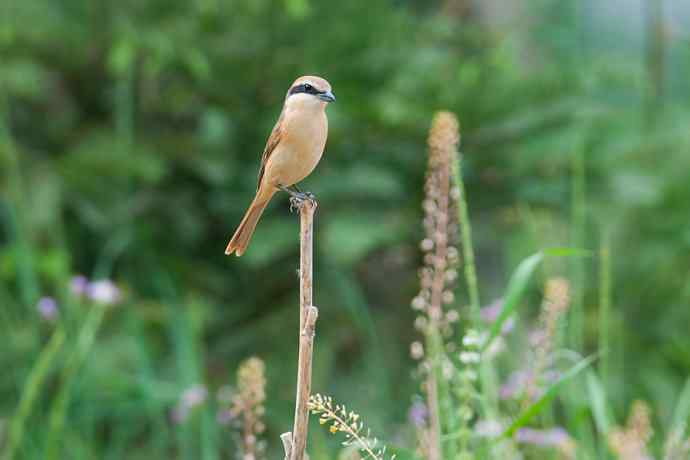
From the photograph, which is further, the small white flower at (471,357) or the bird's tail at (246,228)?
the bird's tail at (246,228)

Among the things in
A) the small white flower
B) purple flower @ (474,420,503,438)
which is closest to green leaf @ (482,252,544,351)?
the small white flower

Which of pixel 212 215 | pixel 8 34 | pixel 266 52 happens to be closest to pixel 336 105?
pixel 266 52

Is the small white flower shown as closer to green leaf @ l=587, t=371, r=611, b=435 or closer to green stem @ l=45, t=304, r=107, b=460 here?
green leaf @ l=587, t=371, r=611, b=435

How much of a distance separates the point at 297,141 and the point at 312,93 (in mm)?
108

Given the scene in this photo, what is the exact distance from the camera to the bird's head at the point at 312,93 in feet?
6.31

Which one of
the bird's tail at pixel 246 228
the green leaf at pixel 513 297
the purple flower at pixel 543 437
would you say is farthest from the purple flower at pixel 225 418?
the purple flower at pixel 543 437

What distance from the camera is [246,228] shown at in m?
2.02

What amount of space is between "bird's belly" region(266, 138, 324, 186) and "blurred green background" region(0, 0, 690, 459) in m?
1.70

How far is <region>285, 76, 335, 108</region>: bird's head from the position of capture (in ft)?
6.31

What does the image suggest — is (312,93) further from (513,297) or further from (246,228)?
(513,297)

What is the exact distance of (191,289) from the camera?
13.1 ft

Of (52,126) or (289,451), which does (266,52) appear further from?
(289,451)

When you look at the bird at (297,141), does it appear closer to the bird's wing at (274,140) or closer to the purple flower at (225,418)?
the bird's wing at (274,140)

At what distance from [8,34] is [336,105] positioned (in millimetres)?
1298
